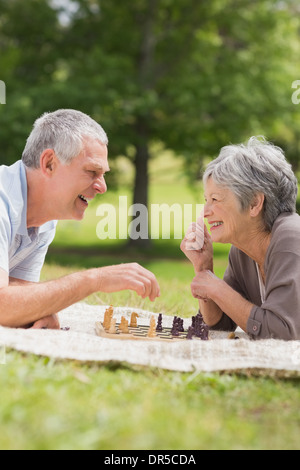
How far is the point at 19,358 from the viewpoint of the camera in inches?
135

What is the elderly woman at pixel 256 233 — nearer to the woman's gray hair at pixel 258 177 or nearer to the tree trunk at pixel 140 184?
the woman's gray hair at pixel 258 177

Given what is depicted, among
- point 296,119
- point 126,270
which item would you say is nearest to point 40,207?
point 126,270

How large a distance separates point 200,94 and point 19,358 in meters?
16.2

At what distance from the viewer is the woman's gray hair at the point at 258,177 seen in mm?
4414

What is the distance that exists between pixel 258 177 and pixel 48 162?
155cm

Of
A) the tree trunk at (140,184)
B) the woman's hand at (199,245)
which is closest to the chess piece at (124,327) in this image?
the woman's hand at (199,245)

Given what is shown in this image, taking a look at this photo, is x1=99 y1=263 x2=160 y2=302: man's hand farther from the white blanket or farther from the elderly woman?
the elderly woman

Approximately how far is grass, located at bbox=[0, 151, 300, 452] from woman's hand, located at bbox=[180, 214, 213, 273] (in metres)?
1.28

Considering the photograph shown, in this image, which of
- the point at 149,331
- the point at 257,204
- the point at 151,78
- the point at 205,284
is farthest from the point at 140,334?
the point at 151,78

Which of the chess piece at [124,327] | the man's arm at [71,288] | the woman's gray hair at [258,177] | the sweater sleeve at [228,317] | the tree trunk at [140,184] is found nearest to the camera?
the man's arm at [71,288]

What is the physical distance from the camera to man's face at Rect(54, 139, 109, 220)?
4434mm

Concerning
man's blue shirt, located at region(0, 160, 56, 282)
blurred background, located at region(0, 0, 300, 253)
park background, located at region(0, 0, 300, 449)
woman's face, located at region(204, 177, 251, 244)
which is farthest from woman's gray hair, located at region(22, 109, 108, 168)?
blurred background, located at region(0, 0, 300, 253)

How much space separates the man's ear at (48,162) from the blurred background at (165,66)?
1377 centimetres
